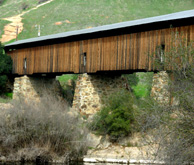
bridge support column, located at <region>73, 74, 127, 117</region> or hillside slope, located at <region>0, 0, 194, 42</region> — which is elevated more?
hillside slope, located at <region>0, 0, 194, 42</region>

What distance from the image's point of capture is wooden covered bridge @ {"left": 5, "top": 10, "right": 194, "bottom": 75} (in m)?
16.8

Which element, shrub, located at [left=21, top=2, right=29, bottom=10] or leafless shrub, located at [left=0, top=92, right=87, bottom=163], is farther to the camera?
shrub, located at [left=21, top=2, right=29, bottom=10]

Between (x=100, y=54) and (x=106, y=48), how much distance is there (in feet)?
1.80

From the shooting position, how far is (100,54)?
19.5 meters

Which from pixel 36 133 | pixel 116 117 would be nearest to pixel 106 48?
pixel 116 117

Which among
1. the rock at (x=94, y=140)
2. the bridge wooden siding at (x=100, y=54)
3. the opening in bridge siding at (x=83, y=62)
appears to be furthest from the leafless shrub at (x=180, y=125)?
the opening in bridge siding at (x=83, y=62)

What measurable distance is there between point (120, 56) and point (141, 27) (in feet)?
6.58

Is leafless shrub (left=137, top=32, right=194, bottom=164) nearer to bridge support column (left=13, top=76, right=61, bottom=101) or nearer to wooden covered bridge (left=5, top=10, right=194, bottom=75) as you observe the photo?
wooden covered bridge (left=5, top=10, right=194, bottom=75)

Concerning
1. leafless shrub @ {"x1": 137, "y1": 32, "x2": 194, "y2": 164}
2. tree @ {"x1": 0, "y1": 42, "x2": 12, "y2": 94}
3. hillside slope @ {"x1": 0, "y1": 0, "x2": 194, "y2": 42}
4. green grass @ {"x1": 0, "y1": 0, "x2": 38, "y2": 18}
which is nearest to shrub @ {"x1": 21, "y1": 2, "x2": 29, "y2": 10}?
hillside slope @ {"x1": 0, "y1": 0, "x2": 194, "y2": 42}

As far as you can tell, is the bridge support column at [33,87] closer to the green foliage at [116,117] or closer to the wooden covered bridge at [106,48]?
the wooden covered bridge at [106,48]

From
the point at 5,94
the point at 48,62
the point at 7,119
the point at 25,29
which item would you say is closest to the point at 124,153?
the point at 7,119

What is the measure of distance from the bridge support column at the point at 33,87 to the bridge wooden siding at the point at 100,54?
0.74 meters

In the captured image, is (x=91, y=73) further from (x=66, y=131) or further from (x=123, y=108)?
(x=66, y=131)

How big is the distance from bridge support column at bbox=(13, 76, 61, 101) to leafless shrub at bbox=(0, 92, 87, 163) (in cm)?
922
